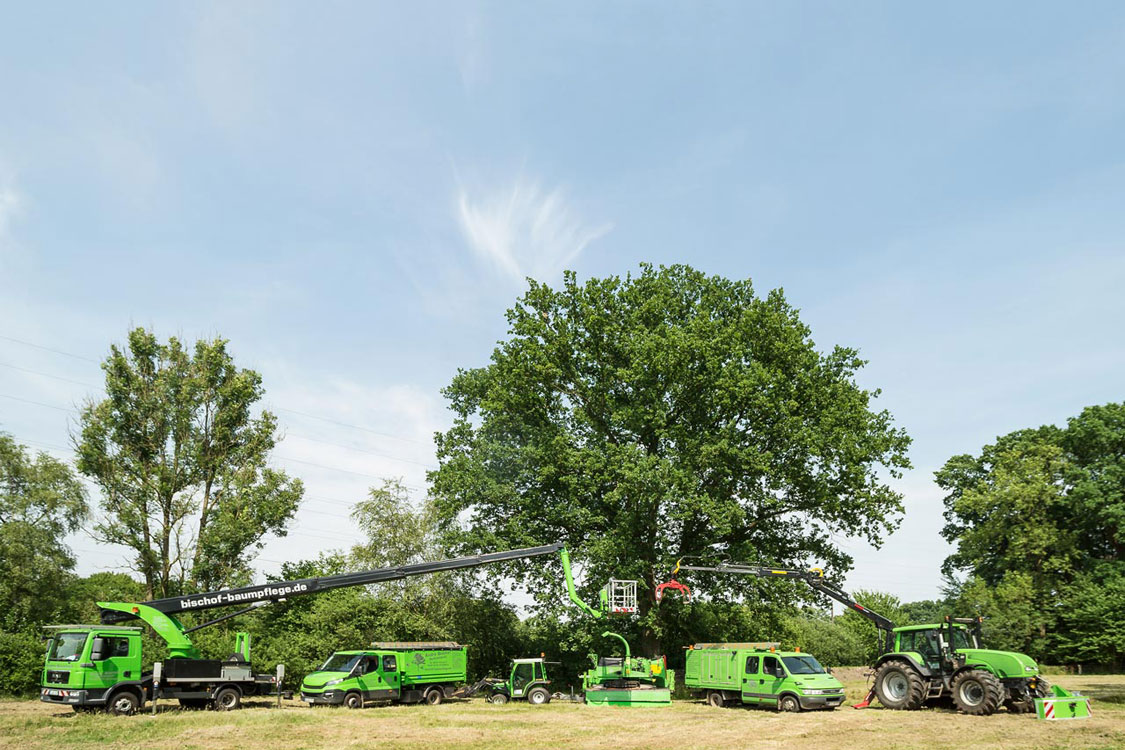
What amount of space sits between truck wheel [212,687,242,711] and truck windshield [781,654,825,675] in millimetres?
17820

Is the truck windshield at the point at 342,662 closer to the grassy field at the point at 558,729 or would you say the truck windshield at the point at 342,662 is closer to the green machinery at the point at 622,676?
the grassy field at the point at 558,729

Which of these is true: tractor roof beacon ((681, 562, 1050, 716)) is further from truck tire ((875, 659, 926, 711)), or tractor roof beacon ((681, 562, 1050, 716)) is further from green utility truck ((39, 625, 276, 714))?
green utility truck ((39, 625, 276, 714))

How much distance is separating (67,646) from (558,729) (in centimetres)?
1517

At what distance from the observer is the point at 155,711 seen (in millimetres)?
22469

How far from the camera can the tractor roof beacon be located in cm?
2042

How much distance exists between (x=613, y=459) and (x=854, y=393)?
1095 cm

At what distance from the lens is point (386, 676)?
26.8m

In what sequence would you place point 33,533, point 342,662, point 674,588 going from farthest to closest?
1. point 33,533
2. point 674,588
3. point 342,662

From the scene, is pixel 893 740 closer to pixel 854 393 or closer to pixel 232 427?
pixel 854 393

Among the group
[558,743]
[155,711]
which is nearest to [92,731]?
[155,711]

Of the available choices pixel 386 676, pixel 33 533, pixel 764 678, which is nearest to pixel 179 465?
pixel 33 533

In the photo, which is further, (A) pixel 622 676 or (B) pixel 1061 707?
(A) pixel 622 676

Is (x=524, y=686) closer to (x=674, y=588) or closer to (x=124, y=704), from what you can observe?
(x=674, y=588)

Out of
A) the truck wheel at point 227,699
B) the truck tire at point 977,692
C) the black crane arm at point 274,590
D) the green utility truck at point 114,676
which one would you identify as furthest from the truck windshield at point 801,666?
the green utility truck at point 114,676
